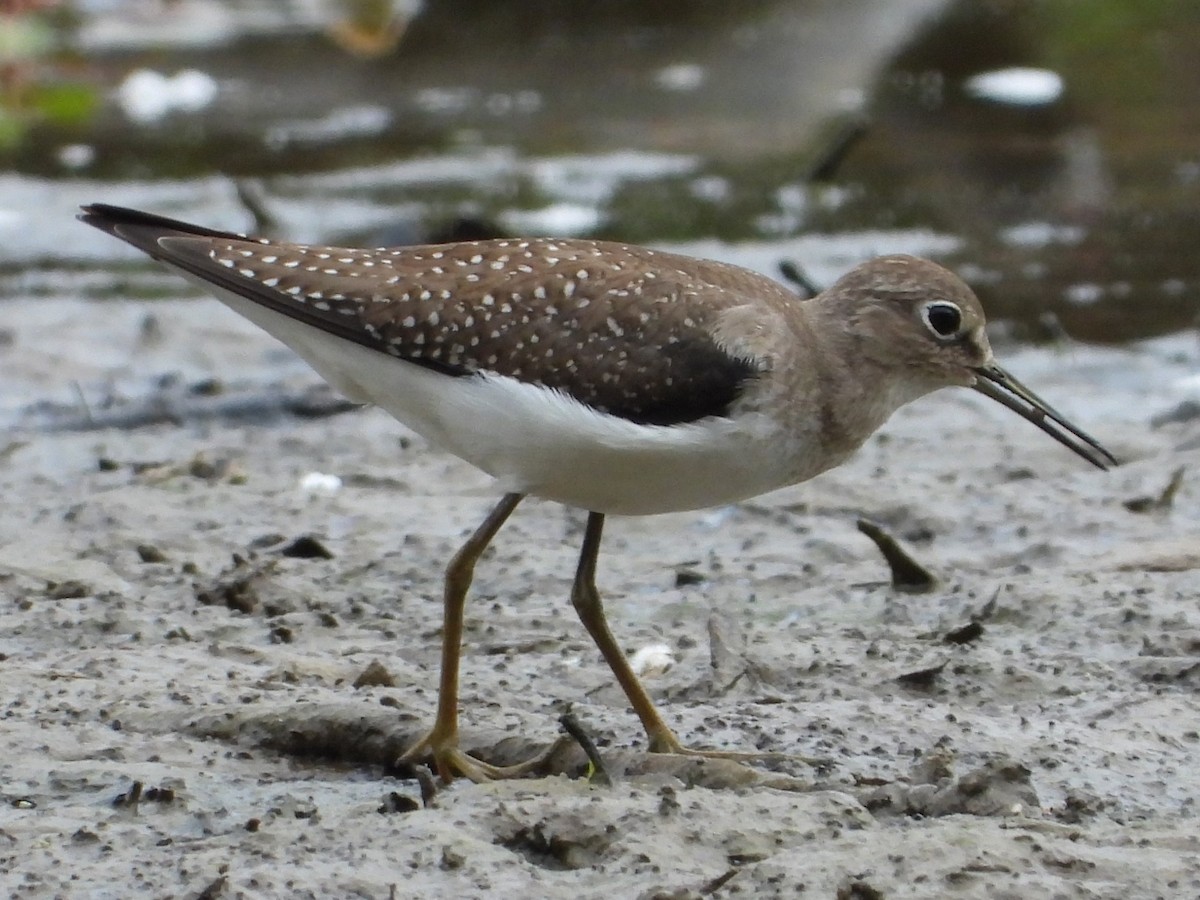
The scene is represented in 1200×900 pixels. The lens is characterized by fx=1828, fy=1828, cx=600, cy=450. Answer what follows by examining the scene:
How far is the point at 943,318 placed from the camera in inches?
198

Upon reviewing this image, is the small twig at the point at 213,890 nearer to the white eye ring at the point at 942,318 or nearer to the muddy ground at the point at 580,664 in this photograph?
the muddy ground at the point at 580,664

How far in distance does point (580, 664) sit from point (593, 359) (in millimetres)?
1002

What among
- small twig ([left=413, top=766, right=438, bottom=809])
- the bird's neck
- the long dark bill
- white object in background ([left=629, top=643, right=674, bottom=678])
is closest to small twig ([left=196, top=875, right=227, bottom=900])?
small twig ([left=413, top=766, right=438, bottom=809])

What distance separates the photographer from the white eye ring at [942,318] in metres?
5.01

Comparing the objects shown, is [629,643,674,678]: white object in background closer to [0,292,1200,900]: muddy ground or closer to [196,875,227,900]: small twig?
[0,292,1200,900]: muddy ground

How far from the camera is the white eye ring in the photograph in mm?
5012

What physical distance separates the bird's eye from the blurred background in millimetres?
3810

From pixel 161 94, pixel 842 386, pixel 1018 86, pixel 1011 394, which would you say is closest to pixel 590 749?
pixel 842 386

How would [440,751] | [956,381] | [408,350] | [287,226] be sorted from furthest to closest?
[287,226] → [956,381] → [408,350] → [440,751]

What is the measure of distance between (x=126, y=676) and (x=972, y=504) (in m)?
3.21

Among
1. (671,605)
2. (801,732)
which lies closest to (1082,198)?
(671,605)

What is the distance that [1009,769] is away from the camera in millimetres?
3998

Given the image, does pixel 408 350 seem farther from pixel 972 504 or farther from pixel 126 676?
pixel 972 504

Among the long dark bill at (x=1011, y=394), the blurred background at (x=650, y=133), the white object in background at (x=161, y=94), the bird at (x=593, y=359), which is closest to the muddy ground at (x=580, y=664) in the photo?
the bird at (x=593, y=359)
